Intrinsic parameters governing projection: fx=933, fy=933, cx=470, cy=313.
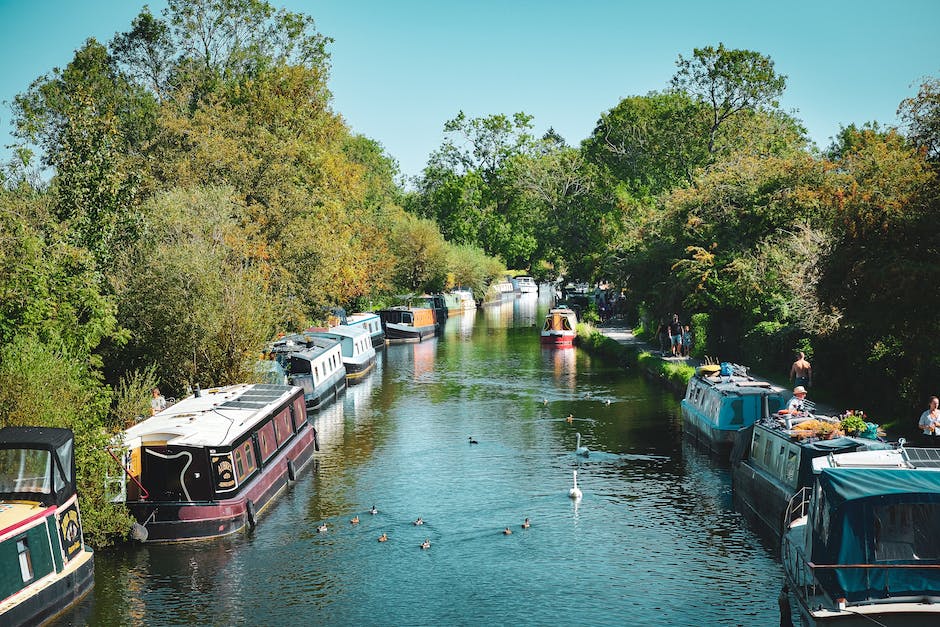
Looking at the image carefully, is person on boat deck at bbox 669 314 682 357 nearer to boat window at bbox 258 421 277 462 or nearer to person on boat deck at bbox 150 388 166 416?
boat window at bbox 258 421 277 462

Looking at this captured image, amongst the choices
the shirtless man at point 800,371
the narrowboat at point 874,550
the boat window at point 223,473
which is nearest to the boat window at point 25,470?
the boat window at point 223,473

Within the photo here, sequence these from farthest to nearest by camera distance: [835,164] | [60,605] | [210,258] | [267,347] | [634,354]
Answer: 1. [634,354]
2. [835,164]
3. [267,347]
4. [210,258]
5. [60,605]

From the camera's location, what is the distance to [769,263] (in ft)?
124

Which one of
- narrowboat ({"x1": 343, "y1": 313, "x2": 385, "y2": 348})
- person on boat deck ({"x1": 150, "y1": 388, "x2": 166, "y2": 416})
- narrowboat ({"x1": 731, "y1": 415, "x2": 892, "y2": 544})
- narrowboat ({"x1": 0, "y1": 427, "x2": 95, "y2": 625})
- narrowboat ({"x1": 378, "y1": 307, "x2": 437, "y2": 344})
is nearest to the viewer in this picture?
narrowboat ({"x1": 0, "y1": 427, "x2": 95, "y2": 625})

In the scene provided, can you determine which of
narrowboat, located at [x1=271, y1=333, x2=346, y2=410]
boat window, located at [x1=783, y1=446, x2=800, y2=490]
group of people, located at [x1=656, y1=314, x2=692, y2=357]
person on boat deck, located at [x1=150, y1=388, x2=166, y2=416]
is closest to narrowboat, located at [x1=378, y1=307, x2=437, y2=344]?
narrowboat, located at [x1=271, y1=333, x2=346, y2=410]

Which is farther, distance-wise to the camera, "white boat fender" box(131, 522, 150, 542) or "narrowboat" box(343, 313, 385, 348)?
"narrowboat" box(343, 313, 385, 348)

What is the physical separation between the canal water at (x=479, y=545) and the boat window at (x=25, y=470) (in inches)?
92.2

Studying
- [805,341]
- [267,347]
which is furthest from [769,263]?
[267,347]

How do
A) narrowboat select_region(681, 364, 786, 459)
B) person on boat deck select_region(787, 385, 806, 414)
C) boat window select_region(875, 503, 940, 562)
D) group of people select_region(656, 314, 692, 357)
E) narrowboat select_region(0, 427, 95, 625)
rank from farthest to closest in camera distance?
group of people select_region(656, 314, 692, 357), narrowboat select_region(681, 364, 786, 459), person on boat deck select_region(787, 385, 806, 414), narrowboat select_region(0, 427, 95, 625), boat window select_region(875, 503, 940, 562)

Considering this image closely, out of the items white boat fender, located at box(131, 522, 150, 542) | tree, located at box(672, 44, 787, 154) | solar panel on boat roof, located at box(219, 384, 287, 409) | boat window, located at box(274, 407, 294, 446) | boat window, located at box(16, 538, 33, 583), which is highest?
tree, located at box(672, 44, 787, 154)

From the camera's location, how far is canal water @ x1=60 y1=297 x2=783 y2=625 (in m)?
16.3

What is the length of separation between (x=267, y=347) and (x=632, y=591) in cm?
1740

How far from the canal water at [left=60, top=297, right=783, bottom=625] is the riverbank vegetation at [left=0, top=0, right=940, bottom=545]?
310 centimetres

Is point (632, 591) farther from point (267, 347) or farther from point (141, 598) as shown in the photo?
point (267, 347)
